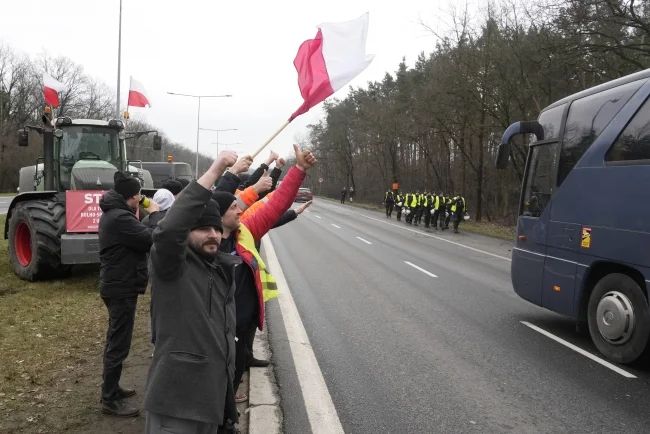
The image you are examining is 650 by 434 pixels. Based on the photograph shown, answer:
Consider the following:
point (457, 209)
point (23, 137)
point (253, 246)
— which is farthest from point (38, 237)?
point (457, 209)

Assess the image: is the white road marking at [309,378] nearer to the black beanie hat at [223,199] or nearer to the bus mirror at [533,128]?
the black beanie hat at [223,199]

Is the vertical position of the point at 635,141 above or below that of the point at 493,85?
below

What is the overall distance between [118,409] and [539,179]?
616cm

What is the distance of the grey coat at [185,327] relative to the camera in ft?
7.71

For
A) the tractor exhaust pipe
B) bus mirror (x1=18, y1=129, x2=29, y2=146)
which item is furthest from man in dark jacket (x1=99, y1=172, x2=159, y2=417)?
bus mirror (x1=18, y1=129, x2=29, y2=146)

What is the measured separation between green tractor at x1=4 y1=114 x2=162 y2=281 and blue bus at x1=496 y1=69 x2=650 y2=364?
22.8ft

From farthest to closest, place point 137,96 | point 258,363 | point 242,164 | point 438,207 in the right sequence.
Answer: point 438,207
point 137,96
point 258,363
point 242,164

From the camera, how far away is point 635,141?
5629 mm

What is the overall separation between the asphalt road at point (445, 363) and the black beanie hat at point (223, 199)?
6.48 ft

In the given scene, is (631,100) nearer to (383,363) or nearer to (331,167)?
(383,363)

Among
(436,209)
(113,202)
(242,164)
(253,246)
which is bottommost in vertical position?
(436,209)

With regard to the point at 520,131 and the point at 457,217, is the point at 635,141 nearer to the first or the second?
the point at 520,131

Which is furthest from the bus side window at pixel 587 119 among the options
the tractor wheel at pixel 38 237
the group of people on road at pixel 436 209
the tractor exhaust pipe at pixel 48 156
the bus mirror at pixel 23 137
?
the group of people on road at pixel 436 209

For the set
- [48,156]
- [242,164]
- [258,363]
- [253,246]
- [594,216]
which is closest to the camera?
[242,164]
